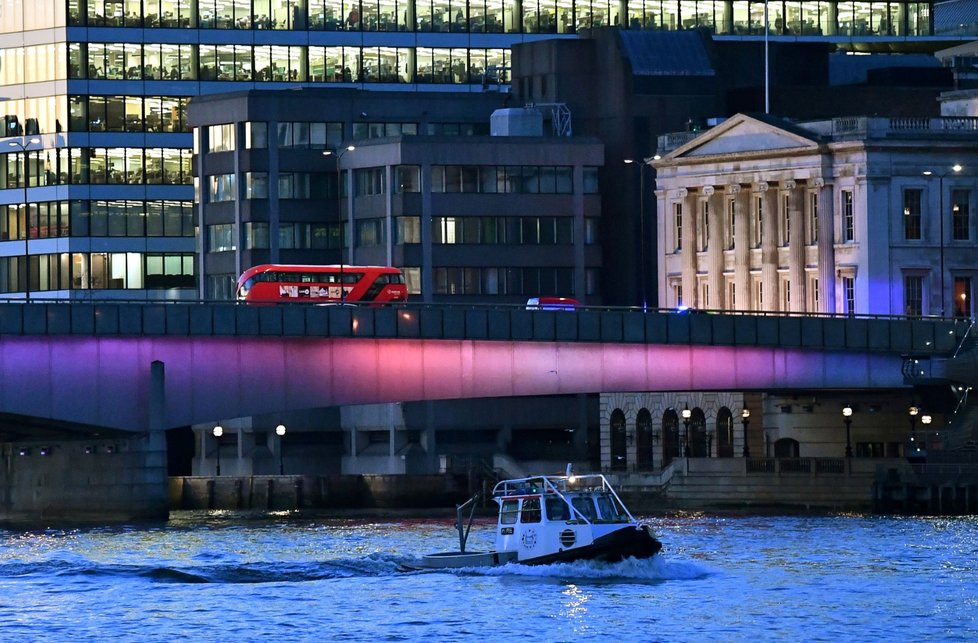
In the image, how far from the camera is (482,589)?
122 meters

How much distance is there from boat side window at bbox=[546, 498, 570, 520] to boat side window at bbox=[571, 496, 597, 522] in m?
0.46

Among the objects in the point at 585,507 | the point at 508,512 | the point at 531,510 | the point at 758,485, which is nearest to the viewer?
the point at 585,507

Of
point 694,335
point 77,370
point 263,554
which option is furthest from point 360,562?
point 694,335

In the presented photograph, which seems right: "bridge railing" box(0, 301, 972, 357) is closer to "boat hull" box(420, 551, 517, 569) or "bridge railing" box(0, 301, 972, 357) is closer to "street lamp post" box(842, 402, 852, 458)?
"street lamp post" box(842, 402, 852, 458)

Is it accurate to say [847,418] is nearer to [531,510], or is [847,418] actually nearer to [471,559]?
[531,510]

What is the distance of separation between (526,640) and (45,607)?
2119cm

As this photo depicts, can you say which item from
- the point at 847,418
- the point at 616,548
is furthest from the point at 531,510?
the point at 847,418

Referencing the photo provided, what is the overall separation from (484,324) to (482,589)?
4532 centimetres

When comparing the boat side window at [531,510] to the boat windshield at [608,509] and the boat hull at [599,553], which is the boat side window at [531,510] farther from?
the boat windshield at [608,509]

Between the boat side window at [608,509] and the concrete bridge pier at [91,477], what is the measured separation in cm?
3997

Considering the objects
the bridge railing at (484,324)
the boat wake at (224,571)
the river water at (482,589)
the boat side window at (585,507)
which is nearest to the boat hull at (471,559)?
the river water at (482,589)

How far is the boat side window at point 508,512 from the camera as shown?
5025 inches

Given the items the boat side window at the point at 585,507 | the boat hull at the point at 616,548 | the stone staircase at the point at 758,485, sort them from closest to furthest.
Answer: the boat hull at the point at 616,548 → the boat side window at the point at 585,507 → the stone staircase at the point at 758,485

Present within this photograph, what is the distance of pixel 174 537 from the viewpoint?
496 ft
